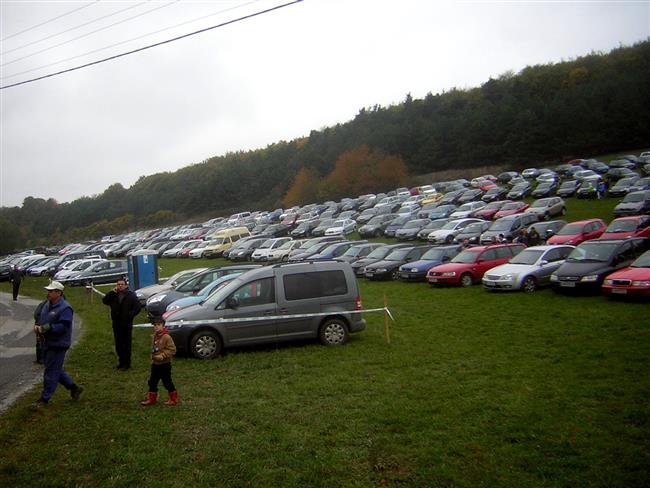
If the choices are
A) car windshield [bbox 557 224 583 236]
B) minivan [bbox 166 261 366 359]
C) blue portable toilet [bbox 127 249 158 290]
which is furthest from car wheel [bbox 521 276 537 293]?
blue portable toilet [bbox 127 249 158 290]

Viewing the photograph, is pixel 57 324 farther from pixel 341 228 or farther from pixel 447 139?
pixel 447 139

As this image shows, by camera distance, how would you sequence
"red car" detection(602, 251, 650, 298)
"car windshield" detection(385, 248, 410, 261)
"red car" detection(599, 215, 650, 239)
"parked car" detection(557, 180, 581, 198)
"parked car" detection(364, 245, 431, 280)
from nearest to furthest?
1. "red car" detection(602, 251, 650, 298)
2. "red car" detection(599, 215, 650, 239)
3. "parked car" detection(364, 245, 431, 280)
4. "car windshield" detection(385, 248, 410, 261)
5. "parked car" detection(557, 180, 581, 198)

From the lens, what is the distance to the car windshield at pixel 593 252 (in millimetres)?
15844

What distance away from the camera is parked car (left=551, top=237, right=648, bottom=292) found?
15.1m

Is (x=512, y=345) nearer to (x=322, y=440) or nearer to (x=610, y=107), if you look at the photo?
(x=322, y=440)

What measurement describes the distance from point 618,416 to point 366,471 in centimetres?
334

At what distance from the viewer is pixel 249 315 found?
11250 millimetres

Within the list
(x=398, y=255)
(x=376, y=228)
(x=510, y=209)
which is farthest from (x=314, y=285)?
(x=376, y=228)

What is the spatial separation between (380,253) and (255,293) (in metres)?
13.6

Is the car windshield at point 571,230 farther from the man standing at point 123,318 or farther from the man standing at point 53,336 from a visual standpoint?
the man standing at point 53,336

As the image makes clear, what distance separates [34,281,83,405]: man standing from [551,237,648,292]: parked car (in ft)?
43.8

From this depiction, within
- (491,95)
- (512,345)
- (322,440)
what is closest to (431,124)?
(491,95)

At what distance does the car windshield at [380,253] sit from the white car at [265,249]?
387 inches

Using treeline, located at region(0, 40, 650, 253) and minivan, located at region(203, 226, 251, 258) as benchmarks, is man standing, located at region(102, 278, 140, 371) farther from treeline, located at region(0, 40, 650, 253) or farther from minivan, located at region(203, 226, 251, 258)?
treeline, located at region(0, 40, 650, 253)
